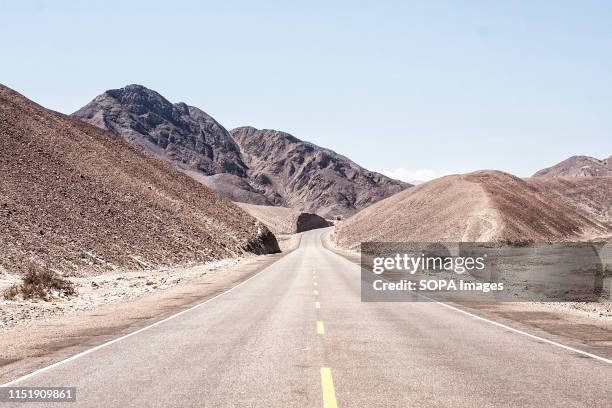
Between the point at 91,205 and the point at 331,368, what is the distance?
46765 millimetres

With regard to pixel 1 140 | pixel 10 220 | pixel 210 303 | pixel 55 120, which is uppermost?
pixel 55 120

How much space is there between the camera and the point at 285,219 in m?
178

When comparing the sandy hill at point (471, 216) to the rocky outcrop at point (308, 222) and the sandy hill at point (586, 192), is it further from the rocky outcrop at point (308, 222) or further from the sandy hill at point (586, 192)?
the rocky outcrop at point (308, 222)

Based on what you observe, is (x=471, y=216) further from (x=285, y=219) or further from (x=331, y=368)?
(x=285, y=219)

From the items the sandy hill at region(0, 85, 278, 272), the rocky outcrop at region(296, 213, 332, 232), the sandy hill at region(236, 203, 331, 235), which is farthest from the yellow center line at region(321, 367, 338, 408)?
the rocky outcrop at region(296, 213, 332, 232)

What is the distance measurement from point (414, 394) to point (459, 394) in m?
0.57

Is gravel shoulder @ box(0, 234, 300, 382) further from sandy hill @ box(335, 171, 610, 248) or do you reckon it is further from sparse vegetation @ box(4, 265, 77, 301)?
sandy hill @ box(335, 171, 610, 248)

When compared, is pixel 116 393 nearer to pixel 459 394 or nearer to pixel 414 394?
pixel 414 394

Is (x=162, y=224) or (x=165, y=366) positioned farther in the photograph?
(x=162, y=224)

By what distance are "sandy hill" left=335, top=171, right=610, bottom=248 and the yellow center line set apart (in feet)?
227

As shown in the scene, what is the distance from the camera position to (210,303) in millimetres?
19094

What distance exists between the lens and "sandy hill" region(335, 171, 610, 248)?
3105 inches

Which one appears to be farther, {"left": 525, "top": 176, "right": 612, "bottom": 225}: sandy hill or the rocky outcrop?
the rocky outcrop

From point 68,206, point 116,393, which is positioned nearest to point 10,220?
point 68,206
